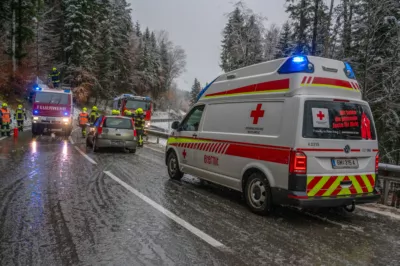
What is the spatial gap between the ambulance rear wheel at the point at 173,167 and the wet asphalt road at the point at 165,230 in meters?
0.66

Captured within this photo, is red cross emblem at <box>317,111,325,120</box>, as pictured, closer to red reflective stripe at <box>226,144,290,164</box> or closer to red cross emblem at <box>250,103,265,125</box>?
red reflective stripe at <box>226,144,290,164</box>

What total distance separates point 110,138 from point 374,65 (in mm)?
12558

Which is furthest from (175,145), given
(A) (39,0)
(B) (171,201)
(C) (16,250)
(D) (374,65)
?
(A) (39,0)

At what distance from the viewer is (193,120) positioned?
7.52 meters

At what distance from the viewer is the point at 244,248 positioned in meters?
3.92

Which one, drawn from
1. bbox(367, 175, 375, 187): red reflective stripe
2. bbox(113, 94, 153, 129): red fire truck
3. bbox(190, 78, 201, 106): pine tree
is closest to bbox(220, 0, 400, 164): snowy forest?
bbox(367, 175, 375, 187): red reflective stripe

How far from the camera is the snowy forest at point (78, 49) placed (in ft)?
112

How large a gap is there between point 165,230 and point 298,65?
10.7ft

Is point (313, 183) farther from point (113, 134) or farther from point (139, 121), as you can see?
point (139, 121)

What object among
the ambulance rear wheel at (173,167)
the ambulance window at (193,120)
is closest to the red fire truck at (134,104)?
the ambulance rear wheel at (173,167)

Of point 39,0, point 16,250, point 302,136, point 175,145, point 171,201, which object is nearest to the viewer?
point 16,250

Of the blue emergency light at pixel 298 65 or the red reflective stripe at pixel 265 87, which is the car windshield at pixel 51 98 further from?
the blue emergency light at pixel 298 65

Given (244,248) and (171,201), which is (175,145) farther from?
(244,248)

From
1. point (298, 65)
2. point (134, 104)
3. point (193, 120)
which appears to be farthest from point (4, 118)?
point (298, 65)
